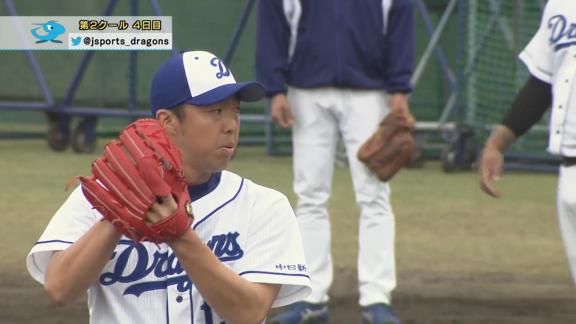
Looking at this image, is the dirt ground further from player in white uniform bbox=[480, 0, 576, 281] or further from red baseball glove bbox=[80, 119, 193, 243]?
red baseball glove bbox=[80, 119, 193, 243]

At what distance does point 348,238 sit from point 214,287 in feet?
18.7

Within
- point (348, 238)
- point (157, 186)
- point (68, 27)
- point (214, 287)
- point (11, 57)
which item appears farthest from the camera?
point (11, 57)

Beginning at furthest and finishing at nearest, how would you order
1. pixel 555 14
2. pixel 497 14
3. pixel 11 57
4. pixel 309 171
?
pixel 11 57
pixel 497 14
pixel 309 171
pixel 555 14

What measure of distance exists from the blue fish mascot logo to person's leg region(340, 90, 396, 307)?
519 centimetres

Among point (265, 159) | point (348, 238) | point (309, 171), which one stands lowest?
point (265, 159)

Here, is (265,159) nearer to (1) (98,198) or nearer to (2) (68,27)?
(2) (68,27)

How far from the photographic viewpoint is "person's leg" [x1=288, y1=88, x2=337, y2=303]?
20.0 feet

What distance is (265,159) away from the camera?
488 inches

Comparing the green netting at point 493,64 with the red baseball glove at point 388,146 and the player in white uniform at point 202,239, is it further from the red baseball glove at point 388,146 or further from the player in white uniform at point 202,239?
the player in white uniform at point 202,239

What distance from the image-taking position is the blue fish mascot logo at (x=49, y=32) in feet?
35.9

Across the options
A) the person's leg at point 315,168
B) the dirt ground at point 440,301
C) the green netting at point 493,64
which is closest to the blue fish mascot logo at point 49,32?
the green netting at point 493,64

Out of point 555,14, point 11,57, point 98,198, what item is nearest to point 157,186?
point 98,198

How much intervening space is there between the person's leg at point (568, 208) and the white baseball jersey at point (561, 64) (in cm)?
8

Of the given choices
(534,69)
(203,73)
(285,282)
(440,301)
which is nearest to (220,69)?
(203,73)
